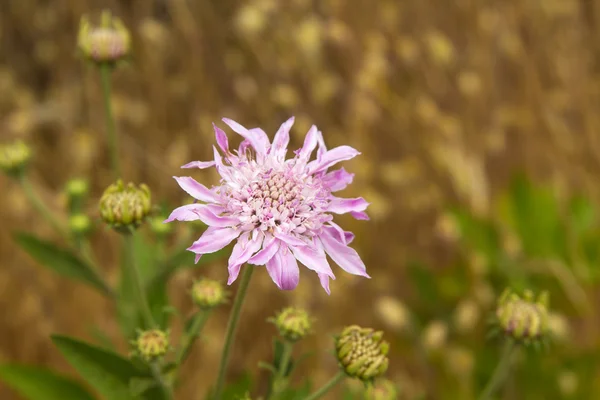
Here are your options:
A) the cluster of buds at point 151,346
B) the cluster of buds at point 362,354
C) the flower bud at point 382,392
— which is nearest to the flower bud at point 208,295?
the cluster of buds at point 151,346

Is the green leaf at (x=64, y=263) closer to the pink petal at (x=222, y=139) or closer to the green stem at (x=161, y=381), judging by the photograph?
the green stem at (x=161, y=381)

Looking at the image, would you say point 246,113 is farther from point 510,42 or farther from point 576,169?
point 576,169

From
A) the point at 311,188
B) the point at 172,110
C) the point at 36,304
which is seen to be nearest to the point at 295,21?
the point at 172,110

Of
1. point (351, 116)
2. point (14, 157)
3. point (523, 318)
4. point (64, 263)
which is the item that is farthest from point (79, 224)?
point (351, 116)

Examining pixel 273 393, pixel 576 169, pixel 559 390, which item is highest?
pixel 576 169

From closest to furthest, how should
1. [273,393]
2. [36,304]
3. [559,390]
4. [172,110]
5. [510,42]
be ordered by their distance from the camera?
[273,393], [559,390], [36,304], [510,42], [172,110]

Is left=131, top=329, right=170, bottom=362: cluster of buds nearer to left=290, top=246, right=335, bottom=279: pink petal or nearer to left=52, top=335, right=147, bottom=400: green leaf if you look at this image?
left=52, top=335, right=147, bottom=400: green leaf
